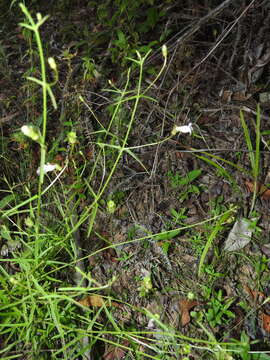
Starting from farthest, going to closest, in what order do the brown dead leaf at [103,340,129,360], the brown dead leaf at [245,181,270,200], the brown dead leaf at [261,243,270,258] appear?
the brown dead leaf at [245,181,270,200] < the brown dead leaf at [261,243,270,258] < the brown dead leaf at [103,340,129,360]

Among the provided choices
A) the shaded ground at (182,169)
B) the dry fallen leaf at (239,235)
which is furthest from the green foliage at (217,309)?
the dry fallen leaf at (239,235)

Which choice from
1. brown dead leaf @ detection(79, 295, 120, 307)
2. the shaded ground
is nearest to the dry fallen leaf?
the shaded ground

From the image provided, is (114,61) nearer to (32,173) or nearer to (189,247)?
(32,173)

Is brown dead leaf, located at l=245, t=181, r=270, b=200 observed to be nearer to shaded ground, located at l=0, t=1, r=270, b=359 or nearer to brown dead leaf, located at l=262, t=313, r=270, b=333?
shaded ground, located at l=0, t=1, r=270, b=359

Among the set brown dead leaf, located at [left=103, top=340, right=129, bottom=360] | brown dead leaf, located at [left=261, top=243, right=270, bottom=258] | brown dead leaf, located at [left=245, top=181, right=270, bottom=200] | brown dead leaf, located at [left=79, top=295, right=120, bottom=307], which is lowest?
brown dead leaf, located at [left=103, top=340, right=129, bottom=360]

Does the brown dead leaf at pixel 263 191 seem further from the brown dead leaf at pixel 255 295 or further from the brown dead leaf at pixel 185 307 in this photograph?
the brown dead leaf at pixel 185 307

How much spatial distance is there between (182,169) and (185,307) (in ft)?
1.93

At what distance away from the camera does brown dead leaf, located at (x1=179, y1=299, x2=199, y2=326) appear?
46.9 inches

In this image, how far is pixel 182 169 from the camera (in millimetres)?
1545

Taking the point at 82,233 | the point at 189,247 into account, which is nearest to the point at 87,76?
the point at 82,233

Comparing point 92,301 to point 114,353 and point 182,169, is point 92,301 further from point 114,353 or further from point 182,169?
point 182,169

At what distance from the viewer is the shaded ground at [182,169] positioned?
4.05 ft

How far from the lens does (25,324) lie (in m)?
1.02

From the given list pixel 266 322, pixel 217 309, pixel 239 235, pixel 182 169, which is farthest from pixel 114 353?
pixel 182 169
